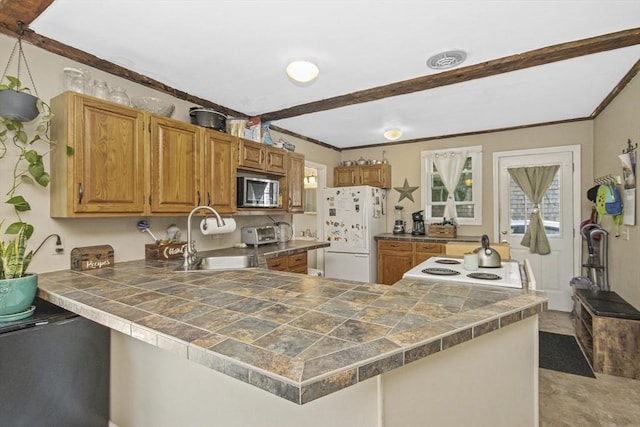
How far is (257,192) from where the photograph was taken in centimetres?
348

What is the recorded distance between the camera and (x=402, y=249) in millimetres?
4613

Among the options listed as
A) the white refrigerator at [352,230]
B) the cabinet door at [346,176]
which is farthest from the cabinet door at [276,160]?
the cabinet door at [346,176]

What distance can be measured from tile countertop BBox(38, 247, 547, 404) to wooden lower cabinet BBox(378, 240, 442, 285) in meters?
2.74

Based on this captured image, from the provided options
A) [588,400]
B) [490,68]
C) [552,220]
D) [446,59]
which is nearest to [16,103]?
[446,59]

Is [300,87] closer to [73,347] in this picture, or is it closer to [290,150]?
[290,150]

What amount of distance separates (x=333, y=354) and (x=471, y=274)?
152 cm

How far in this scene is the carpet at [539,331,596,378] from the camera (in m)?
2.71

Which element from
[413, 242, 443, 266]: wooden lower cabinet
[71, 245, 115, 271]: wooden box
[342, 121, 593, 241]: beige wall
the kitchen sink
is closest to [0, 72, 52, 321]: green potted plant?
[71, 245, 115, 271]: wooden box

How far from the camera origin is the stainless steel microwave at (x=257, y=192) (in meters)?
3.29

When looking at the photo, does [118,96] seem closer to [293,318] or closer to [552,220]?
[293,318]

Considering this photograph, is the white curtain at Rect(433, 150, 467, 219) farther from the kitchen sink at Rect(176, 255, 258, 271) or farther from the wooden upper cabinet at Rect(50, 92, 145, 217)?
the wooden upper cabinet at Rect(50, 92, 145, 217)

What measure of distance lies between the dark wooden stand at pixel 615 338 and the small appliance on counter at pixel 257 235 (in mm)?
3105

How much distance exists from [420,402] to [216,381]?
2.61ft

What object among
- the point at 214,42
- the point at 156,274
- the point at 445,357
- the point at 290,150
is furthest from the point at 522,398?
the point at 290,150
